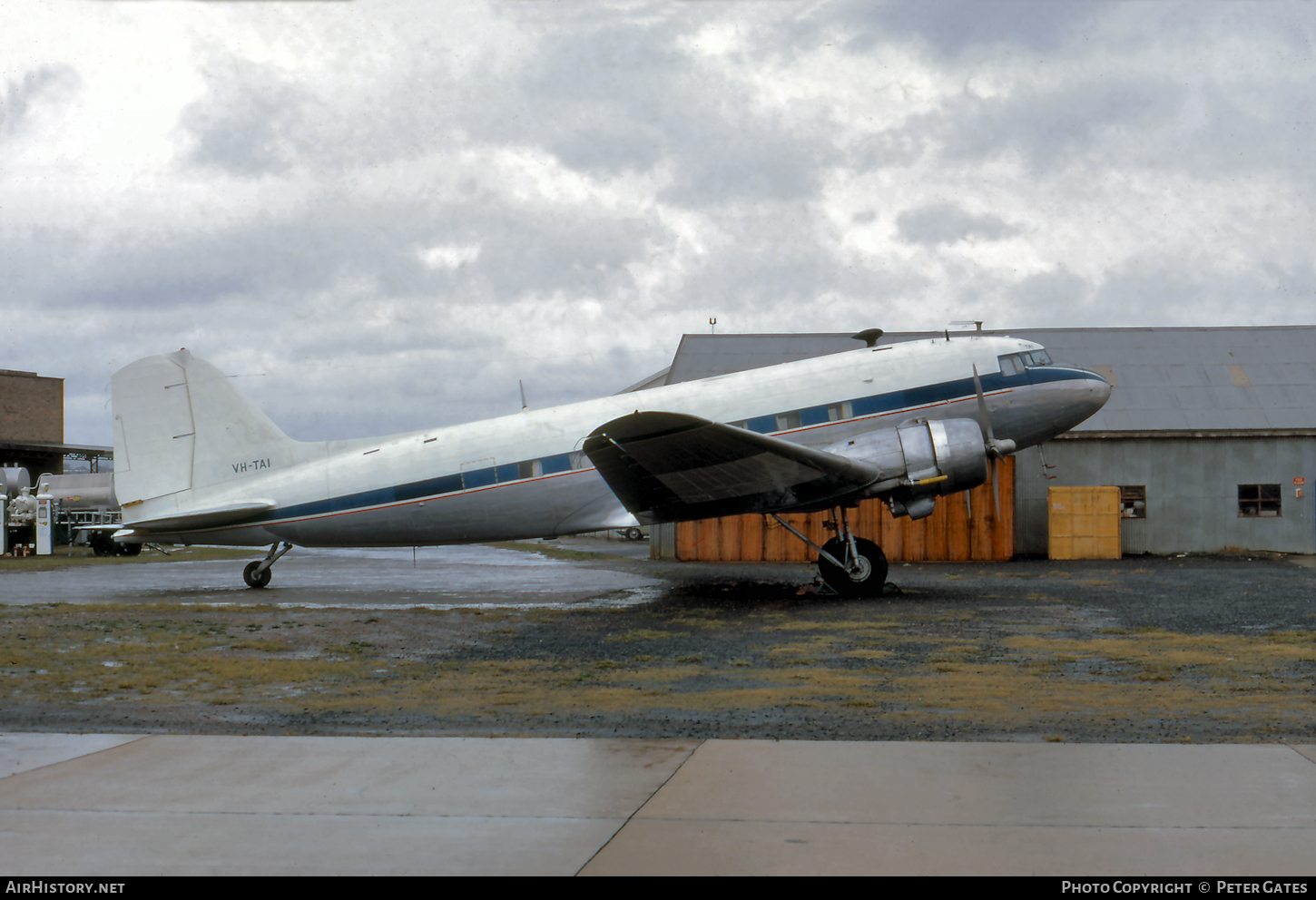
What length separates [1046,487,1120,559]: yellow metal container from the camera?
2869cm

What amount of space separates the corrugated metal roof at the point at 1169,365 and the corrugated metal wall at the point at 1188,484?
79 cm

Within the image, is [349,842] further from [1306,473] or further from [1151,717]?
[1306,473]

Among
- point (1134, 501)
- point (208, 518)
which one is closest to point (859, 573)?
point (208, 518)

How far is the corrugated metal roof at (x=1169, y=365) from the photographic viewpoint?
1247 inches

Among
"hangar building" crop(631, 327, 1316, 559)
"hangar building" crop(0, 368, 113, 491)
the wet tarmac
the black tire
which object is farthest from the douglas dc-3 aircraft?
"hangar building" crop(0, 368, 113, 491)

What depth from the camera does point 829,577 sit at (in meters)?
16.8

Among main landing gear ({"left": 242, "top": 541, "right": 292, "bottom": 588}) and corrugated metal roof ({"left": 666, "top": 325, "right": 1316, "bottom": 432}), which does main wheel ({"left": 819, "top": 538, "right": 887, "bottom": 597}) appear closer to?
main landing gear ({"left": 242, "top": 541, "right": 292, "bottom": 588})

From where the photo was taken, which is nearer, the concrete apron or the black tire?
the concrete apron

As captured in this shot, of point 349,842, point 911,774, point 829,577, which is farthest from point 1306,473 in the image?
point 349,842

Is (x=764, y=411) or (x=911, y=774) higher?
(x=764, y=411)

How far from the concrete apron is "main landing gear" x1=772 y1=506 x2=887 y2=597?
10266mm

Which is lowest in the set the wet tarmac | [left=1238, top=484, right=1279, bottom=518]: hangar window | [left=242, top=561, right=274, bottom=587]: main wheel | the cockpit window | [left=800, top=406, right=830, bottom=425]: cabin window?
the wet tarmac

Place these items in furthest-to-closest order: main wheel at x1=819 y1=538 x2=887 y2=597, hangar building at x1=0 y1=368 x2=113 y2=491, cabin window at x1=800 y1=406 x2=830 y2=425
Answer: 1. hangar building at x1=0 y1=368 x2=113 y2=491
2. cabin window at x1=800 y1=406 x2=830 y2=425
3. main wheel at x1=819 y1=538 x2=887 y2=597

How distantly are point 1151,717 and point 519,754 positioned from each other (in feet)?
14.4
